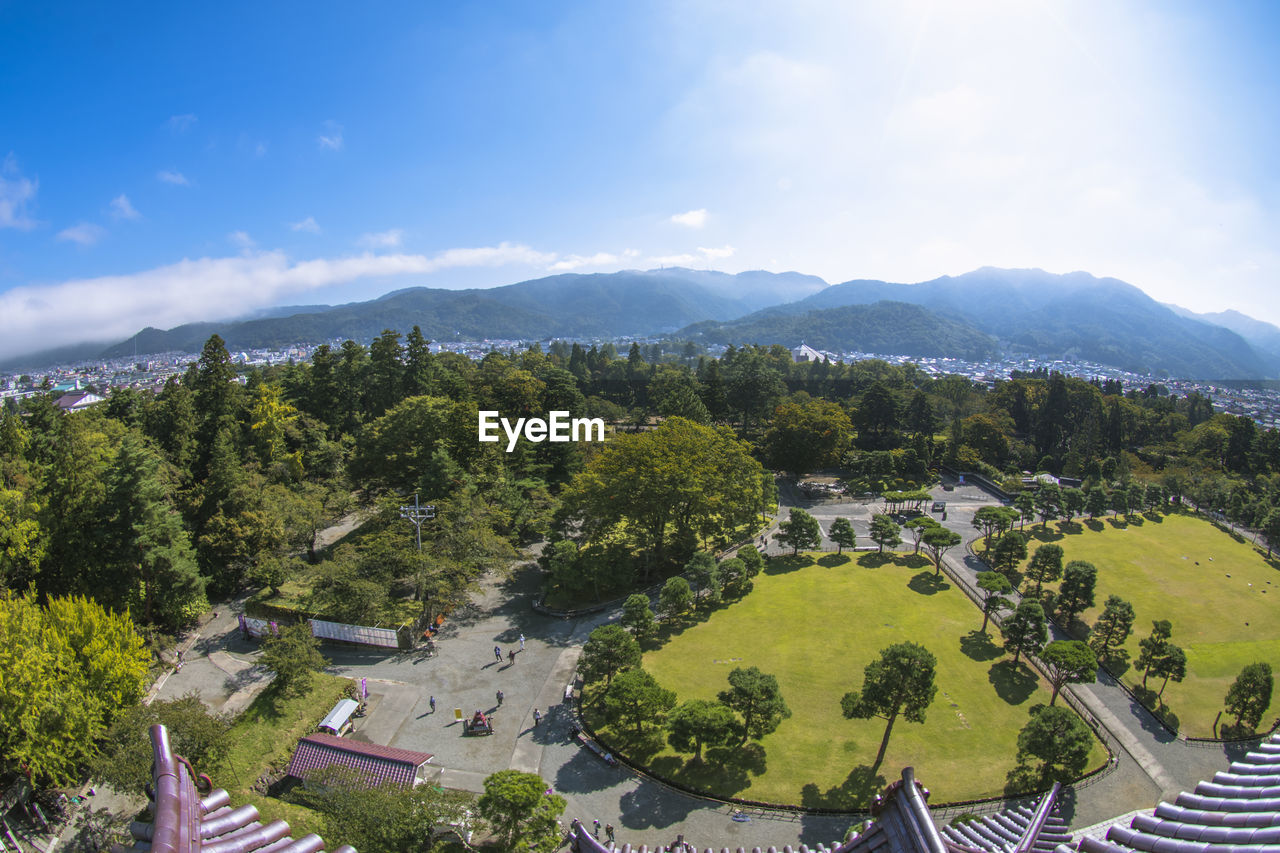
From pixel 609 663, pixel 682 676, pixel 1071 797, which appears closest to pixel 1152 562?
pixel 1071 797

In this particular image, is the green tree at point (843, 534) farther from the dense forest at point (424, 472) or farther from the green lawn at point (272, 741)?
the green lawn at point (272, 741)

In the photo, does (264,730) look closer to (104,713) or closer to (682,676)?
(104,713)

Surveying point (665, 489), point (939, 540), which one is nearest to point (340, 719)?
point (665, 489)

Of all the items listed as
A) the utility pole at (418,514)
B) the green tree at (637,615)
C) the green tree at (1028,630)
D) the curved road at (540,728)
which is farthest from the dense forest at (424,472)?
the green tree at (1028,630)

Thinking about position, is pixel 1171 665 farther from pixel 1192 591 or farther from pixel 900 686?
pixel 900 686

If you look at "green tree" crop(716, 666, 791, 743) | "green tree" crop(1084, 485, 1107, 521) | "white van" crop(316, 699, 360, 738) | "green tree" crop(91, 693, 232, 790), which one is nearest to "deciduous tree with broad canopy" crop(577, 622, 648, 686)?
"green tree" crop(716, 666, 791, 743)
